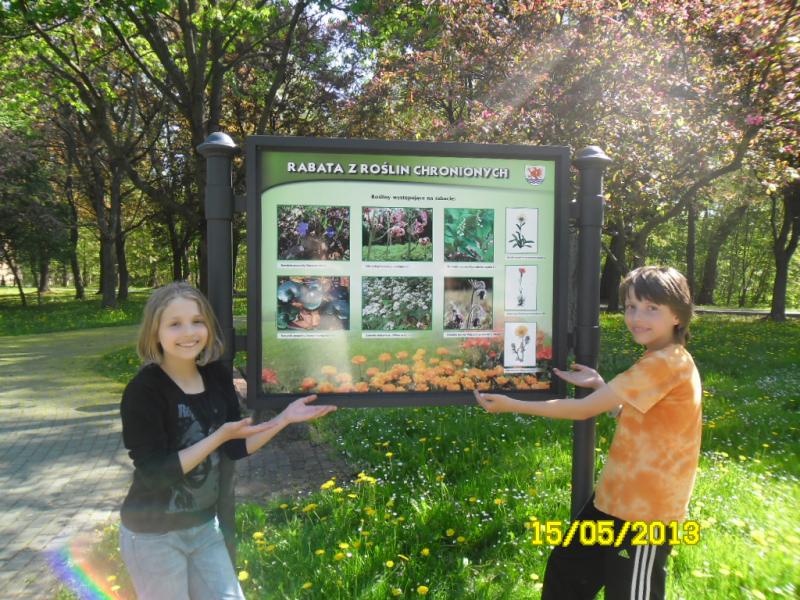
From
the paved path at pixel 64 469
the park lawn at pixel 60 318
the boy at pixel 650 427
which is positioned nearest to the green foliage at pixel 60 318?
the park lawn at pixel 60 318

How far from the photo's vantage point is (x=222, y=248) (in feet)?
8.05

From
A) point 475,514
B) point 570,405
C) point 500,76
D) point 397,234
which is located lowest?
point 475,514

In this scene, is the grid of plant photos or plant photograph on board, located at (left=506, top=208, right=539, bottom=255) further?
plant photograph on board, located at (left=506, top=208, right=539, bottom=255)

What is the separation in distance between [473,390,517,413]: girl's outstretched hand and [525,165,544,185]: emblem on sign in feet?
3.25

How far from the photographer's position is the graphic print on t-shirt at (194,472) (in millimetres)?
2152

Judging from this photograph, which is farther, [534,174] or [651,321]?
[534,174]

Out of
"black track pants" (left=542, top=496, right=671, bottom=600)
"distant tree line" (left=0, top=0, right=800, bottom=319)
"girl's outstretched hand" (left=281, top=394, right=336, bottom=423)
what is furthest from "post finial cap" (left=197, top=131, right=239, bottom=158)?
"distant tree line" (left=0, top=0, right=800, bottom=319)

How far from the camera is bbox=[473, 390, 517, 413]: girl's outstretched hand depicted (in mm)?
2416

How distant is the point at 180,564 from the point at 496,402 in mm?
1377

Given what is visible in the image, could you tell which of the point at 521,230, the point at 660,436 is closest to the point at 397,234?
the point at 521,230

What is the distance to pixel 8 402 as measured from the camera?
26.5 feet

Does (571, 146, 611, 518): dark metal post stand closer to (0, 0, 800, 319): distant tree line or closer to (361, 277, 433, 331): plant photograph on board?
(361, 277, 433, 331): plant photograph on board

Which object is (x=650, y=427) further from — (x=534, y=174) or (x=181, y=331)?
(x=181, y=331)

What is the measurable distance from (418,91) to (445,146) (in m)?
6.80
